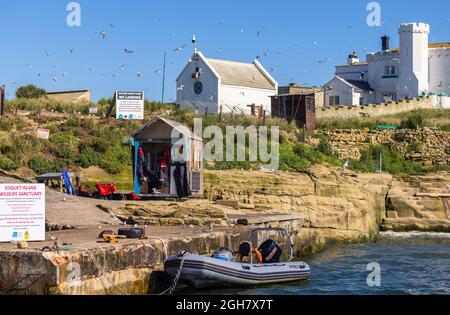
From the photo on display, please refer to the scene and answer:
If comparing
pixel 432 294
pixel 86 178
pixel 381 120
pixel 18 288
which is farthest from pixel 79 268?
pixel 381 120

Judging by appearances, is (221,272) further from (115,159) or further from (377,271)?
(115,159)

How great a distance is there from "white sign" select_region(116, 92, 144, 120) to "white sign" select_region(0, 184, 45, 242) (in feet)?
75.1

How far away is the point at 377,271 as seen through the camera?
23.6 metres

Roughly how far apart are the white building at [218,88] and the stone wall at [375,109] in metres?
3.92

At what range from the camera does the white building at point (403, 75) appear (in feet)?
210

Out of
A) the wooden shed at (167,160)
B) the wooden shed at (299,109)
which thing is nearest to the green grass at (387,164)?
the wooden shed at (299,109)

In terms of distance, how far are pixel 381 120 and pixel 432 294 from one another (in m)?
36.9

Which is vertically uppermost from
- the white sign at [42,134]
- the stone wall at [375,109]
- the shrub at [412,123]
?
the stone wall at [375,109]

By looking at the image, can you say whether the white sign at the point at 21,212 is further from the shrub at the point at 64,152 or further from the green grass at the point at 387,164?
the green grass at the point at 387,164

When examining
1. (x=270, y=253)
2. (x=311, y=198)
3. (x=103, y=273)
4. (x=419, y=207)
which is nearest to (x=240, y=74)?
(x=419, y=207)

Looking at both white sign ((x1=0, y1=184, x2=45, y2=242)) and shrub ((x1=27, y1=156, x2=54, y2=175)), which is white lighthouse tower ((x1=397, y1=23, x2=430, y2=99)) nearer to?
shrub ((x1=27, y1=156, x2=54, y2=175))

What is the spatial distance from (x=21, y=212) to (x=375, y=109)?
4422 cm

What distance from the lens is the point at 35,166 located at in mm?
33281
